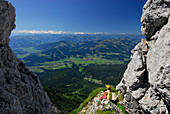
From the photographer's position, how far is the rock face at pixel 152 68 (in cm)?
1219

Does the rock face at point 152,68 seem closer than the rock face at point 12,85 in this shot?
No

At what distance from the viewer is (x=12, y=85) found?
8836mm

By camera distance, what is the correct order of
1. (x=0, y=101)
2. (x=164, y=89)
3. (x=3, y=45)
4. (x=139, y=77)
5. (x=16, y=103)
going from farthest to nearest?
1. (x=139, y=77)
2. (x=164, y=89)
3. (x=3, y=45)
4. (x=16, y=103)
5. (x=0, y=101)

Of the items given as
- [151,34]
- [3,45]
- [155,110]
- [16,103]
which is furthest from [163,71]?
[3,45]

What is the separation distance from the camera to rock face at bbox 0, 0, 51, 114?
25.5 ft

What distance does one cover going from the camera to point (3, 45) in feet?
32.1

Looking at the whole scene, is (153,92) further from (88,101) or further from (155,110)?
(88,101)

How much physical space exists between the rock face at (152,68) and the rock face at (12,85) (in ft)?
47.4

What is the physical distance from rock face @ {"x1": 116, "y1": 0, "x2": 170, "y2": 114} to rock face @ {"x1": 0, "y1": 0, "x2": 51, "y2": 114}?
47.4ft

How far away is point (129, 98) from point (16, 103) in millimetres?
17299

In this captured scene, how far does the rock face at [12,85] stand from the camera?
7785 millimetres

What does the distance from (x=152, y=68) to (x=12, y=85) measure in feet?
56.6

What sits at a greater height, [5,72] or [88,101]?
[5,72]

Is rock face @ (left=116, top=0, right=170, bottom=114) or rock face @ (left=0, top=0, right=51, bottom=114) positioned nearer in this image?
rock face @ (left=0, top=0, right=51, bottom=114)
